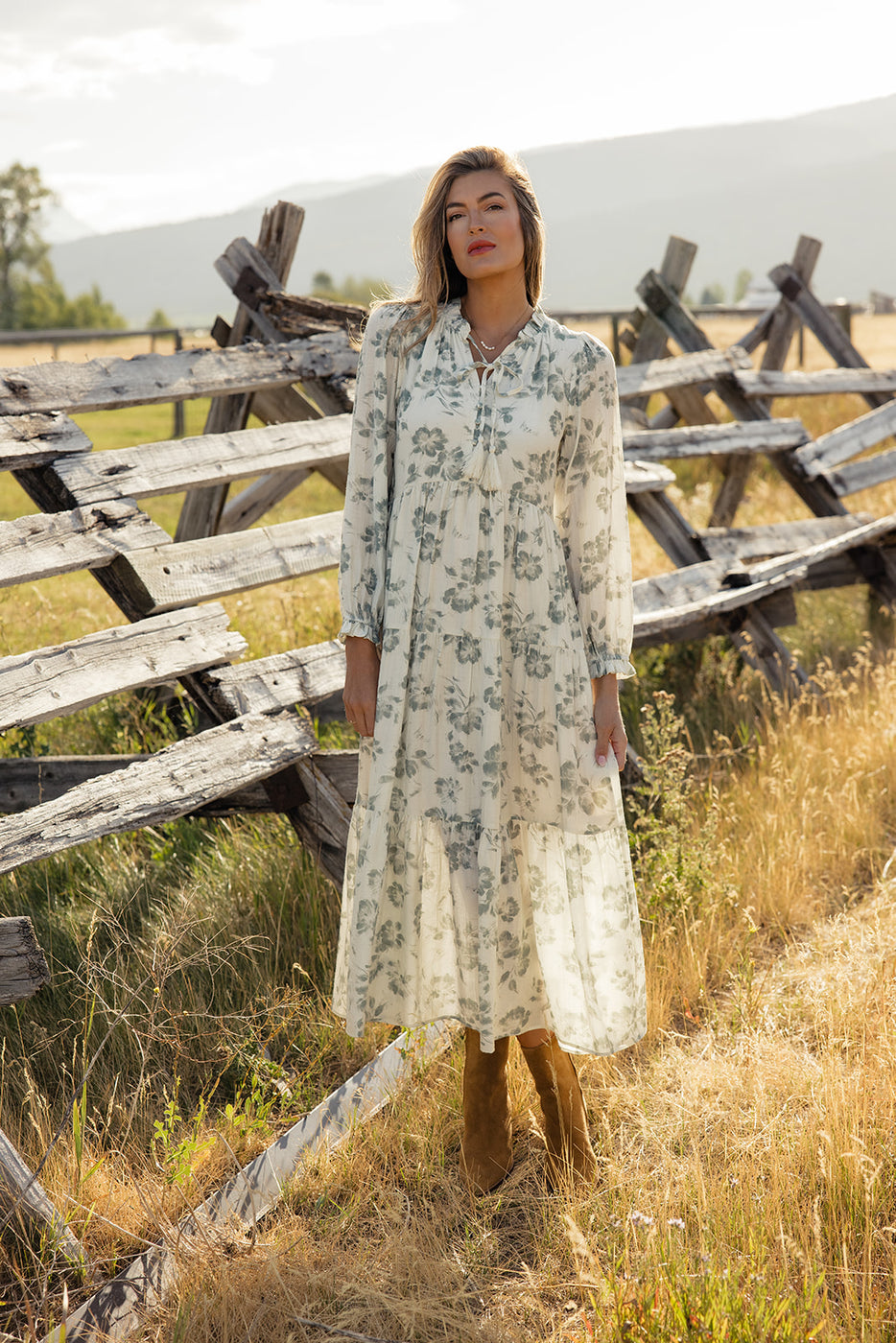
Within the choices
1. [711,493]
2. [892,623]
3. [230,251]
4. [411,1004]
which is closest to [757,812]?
[411,1004]

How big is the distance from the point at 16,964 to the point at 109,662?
3.39 feet

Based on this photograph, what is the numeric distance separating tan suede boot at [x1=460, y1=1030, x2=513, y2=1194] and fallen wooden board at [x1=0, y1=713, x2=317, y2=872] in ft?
3.46

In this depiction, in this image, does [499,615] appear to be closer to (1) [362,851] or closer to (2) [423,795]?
(2) [423,795]

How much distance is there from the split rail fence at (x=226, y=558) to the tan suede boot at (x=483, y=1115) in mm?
1008

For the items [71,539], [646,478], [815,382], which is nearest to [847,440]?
[815,382]

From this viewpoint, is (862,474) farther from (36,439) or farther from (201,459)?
(36,439)

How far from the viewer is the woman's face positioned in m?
2.32

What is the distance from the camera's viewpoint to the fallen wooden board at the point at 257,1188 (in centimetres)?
209

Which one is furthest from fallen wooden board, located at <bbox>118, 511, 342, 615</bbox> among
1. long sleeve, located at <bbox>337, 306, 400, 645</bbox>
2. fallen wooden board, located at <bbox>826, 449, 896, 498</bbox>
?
fallen wooden board, located at <bbox>826, 449, 896, 498</bbox>

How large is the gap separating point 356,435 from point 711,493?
25.4 ft

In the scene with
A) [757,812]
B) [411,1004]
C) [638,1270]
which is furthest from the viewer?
[757,812]

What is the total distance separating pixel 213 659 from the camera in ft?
11.0

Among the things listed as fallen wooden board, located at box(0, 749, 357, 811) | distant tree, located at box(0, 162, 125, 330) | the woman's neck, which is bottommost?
fallen wooden board, located at box(0, 749, 357, 811)

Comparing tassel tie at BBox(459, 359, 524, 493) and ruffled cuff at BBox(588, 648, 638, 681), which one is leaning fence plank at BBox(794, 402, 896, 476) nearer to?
ruffled cuff at BBox(588, 648, 638, 681)
